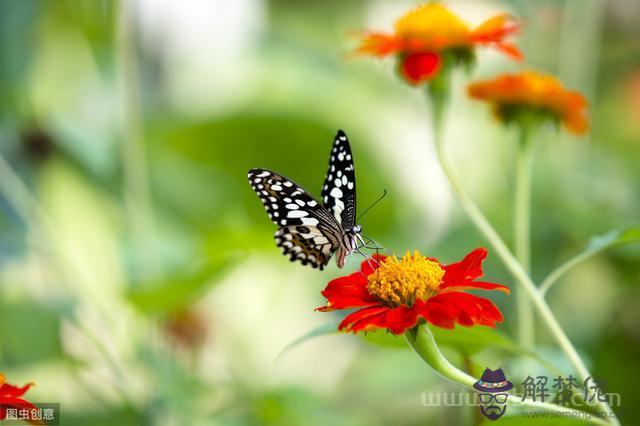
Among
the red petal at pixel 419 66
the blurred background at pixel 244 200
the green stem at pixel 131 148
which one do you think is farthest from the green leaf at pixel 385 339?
the green stem at pixel 131 148

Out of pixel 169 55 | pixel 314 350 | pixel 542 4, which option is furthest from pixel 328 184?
pixel 169 55

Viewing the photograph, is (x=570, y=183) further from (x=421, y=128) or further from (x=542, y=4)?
(x=421, y=128)

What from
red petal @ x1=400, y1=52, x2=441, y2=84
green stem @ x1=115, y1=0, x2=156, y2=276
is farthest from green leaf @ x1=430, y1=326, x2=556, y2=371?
green stem @ x1=115, y1=0, x2=156, y2=276

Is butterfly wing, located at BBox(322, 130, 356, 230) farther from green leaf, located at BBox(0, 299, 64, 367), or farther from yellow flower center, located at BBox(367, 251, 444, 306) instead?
green leaf, located at BBox(0, 299, 64, 367)

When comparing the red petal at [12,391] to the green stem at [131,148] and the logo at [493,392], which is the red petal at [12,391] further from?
the green stem at [131,148]

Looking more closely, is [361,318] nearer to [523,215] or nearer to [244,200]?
[523,215]
